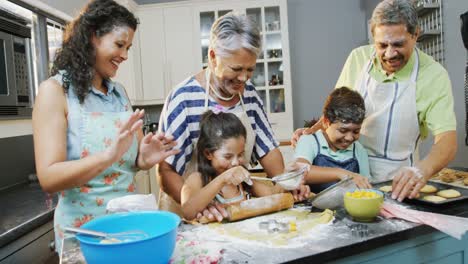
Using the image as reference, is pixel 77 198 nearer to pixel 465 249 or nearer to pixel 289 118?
pixel 465 249

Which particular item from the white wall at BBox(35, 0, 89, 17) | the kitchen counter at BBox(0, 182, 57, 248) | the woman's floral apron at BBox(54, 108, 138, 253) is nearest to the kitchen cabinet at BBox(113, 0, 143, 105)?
the white wall at BBox(35, 0, 89, 17)

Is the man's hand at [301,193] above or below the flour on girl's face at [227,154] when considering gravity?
below

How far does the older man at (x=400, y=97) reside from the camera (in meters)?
1.50

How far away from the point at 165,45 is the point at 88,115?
2.74 meters

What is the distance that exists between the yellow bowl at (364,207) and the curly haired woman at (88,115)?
0.60 m

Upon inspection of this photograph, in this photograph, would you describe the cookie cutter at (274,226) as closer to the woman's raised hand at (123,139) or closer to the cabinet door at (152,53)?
the woman's raised hand at (123,139)

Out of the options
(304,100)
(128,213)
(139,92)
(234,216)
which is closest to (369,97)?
(234,216)

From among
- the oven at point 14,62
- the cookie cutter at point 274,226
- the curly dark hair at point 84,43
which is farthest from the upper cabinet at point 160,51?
the cookie cutter at point 274,226

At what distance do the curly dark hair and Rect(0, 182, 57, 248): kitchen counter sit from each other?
2.20ft

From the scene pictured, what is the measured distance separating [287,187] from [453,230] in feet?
1.63

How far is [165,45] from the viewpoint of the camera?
3.78m

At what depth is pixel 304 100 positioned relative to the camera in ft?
13.4

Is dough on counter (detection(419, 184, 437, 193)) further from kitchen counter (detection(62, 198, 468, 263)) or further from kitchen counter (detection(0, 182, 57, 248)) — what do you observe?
kitchen counter (detection(0, 182, 57, 248))

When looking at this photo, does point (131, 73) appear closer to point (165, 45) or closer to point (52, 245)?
point (165, 45)
